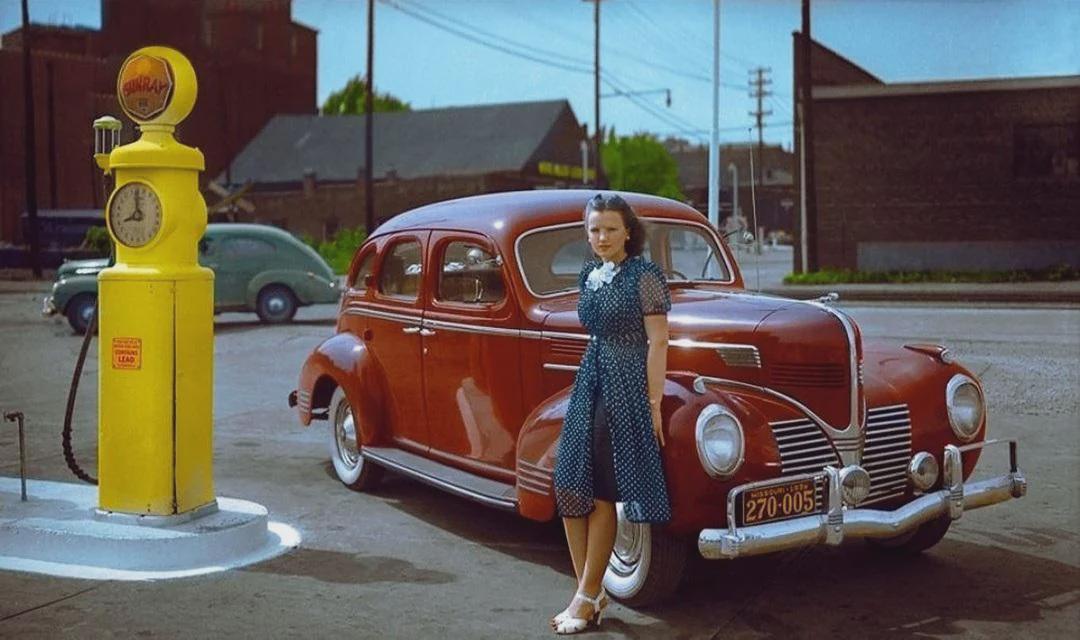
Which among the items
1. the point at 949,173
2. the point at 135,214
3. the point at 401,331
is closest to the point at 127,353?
the point at 135,214

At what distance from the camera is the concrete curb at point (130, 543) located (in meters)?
5.43

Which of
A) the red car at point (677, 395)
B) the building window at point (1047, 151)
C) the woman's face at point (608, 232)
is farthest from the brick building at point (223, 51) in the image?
the woman's face at point (608, 232)

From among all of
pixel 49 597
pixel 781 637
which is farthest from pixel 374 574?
pixel 781 637

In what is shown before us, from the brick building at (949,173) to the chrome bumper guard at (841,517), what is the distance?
87.5 ft

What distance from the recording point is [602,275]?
15.0ft

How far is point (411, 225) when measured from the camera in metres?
7.07

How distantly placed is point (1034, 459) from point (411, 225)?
4.50m

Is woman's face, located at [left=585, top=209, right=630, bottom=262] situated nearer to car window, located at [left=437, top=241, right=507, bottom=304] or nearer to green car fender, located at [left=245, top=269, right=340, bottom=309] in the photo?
car window, located at [left=437, top=241, right=507, bottom=304]

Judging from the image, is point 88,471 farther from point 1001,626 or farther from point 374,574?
point 1001,626

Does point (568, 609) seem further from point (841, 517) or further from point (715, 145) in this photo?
point (715, 145)

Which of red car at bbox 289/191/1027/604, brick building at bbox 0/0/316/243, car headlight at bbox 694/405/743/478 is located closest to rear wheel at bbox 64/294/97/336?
red car at bbox 289/191/1027/604

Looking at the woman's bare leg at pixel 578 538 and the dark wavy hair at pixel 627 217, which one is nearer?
the dark wavy hair at pixel 627 217

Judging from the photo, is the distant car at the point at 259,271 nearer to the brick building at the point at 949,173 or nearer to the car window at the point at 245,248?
the car window at the point at 245,248

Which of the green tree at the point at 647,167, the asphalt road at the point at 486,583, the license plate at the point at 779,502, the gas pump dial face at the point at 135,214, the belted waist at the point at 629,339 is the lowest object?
the asphalt road at the point at 486,583
